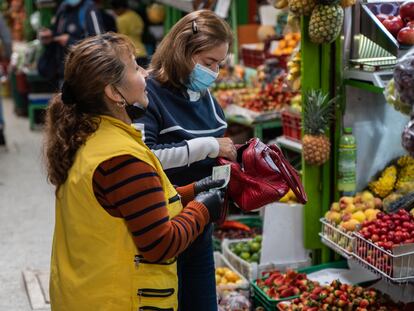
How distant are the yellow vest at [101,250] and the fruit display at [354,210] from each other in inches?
61.5

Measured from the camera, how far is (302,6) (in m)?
3.63

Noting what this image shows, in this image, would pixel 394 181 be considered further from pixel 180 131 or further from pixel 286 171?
pixel 180 131

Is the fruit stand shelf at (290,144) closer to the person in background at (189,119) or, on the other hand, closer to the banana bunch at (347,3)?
the banana bunch at (347,3)

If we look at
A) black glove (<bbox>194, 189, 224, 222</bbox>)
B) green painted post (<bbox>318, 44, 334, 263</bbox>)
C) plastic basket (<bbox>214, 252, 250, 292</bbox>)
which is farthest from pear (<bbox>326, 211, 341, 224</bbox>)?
black glove (<bbox>194, 189, 224, 222</bbox>)

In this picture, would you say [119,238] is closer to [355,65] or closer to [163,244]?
[163,244]

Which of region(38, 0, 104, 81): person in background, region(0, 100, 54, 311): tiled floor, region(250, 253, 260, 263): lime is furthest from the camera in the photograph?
region(38, 0, 104, 81): person in background

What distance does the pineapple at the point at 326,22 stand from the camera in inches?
140

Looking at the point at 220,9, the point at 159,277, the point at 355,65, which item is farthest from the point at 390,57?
the point at 220,9

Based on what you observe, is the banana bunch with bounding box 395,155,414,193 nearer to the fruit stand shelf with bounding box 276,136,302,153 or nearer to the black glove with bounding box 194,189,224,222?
the fruit stand shelf with bounding box 276,136,302,153

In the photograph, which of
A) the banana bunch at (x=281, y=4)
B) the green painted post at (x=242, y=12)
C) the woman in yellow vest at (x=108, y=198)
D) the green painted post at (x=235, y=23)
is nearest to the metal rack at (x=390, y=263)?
the woman in yellow vest at (x=108, y=198)

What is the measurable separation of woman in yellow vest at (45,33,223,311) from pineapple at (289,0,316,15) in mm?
1589

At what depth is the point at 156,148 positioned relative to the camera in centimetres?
274

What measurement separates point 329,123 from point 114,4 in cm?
487

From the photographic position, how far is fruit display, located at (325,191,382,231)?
357 centimetres
